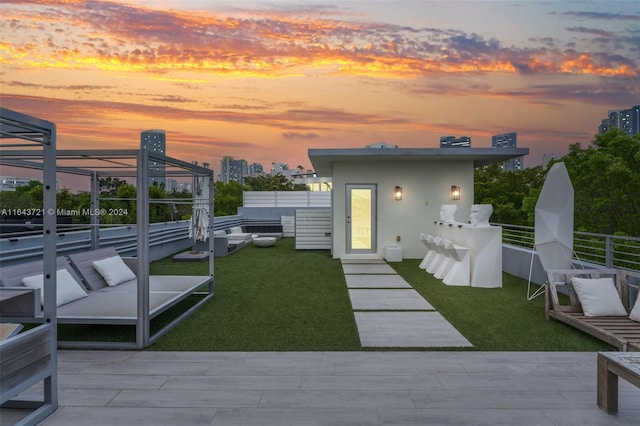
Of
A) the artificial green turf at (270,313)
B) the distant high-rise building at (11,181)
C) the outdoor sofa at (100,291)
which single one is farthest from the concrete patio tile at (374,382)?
the distant high-rise building at (11,181)

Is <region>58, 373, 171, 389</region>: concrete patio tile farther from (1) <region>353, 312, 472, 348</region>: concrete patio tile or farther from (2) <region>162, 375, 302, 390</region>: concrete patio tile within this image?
(1) <region>353, 312, 472, 348</region>: concrete patio tile

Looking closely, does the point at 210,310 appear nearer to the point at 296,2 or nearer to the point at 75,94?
the point at 296,2

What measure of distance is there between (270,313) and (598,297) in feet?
13.9

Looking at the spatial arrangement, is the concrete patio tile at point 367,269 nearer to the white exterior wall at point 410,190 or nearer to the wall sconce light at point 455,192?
the white exterior wall at point 410,190

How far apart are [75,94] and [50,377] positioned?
1176 centimetres

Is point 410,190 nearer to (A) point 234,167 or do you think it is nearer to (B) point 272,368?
(B) point 272,368

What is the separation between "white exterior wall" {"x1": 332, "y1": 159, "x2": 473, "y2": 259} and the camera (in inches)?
458

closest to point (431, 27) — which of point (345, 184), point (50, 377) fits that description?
point (345, 184)

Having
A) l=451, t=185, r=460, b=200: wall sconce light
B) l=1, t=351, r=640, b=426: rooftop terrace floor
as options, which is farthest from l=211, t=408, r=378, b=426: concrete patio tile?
l=451, t=185, r=460, b=200: wall sconce light

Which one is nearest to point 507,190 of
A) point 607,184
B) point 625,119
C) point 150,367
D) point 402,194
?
point 607,184

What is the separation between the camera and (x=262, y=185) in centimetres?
5875

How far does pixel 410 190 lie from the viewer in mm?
11672

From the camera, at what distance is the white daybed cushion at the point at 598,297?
4.84m

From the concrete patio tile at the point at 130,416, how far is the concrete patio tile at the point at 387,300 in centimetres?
335
